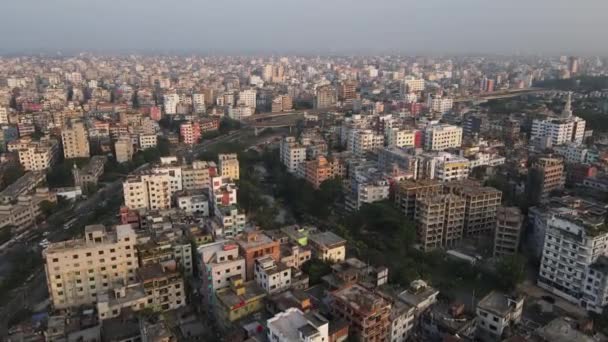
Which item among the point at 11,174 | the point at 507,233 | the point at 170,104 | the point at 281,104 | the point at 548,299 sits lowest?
the point at 548,299

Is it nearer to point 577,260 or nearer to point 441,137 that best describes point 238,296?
point 577,260

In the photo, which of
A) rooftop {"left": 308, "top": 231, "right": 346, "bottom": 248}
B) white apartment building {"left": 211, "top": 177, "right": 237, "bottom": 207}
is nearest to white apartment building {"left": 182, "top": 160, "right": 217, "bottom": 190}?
white apartment building {"left": 211, "top": 177, "right": 237, "bottom": 207}

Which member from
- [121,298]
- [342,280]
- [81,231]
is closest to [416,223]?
[342,280]

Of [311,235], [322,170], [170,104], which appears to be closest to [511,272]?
[311,235]

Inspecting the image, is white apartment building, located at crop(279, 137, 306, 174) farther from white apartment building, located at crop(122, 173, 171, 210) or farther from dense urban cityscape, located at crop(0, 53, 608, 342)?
white apartment building, located at crop(122, 173, 171, 210)

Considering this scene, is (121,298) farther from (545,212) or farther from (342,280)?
(545,212)

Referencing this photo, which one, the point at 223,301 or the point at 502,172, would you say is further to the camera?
the point at 502,172

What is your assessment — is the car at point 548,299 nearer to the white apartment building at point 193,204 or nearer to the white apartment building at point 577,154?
the white apartment building at point 193,204
